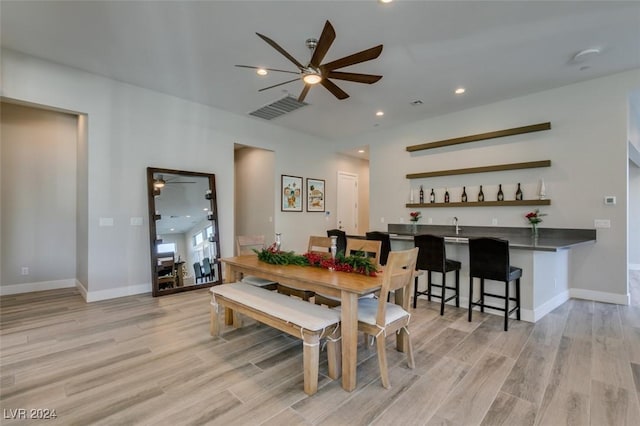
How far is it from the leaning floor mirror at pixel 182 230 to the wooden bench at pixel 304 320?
89.0 inches

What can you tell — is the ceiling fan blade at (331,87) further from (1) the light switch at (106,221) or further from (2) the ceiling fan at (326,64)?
(1) the light switch at (106,221)

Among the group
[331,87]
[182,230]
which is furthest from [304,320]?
[182,230]

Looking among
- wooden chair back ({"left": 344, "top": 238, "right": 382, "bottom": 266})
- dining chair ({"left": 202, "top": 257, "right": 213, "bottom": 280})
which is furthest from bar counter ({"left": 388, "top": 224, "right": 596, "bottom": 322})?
dining chair ({"left": 202, "top": 257, "right": 213, "bottom": 280})

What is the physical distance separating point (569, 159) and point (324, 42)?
4.23 metres

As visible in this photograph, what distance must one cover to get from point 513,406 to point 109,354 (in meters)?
3.26

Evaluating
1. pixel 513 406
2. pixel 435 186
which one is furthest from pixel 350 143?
pixel 513 406

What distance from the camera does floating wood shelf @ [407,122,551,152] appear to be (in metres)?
4.52

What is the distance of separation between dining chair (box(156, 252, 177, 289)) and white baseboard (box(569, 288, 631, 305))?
244 inches

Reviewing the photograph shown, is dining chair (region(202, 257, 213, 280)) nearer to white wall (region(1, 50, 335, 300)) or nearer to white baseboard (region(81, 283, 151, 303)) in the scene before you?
white wall (region(1, 50, 335, 300))

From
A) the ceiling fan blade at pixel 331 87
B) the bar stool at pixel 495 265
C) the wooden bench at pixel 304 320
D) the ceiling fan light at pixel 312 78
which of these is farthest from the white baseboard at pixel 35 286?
the bar stool at pixel 495 265

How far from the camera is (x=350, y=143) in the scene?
7199 millimetres

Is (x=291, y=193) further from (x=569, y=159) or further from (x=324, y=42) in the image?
(x=569, y=159)

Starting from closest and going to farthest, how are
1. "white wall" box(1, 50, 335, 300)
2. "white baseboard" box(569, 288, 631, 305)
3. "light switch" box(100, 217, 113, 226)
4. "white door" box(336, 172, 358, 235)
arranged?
1. "white wall" box(1, 50, 335, 300)
2. "white baseboard" box(569, 288, 631, 305)
3. "light switch" box(100, 217, 113, 226)
4. "white door" box(336, 172, 358, 235)

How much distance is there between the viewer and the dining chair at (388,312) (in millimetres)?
2055
